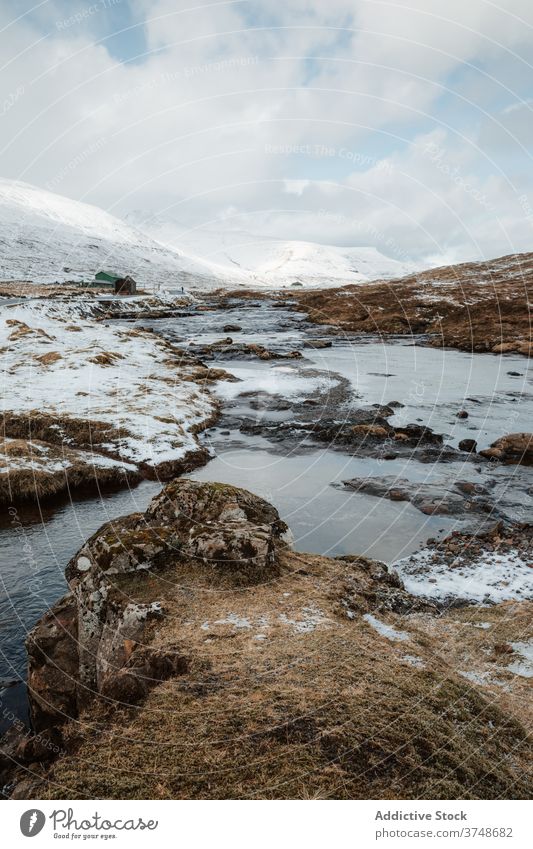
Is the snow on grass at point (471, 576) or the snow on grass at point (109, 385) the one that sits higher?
the snow on grass at point (109, 385)

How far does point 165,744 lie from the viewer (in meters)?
5.92

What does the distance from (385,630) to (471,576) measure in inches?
200

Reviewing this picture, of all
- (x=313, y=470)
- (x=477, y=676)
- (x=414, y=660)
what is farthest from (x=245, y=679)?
(x=313, y=470)

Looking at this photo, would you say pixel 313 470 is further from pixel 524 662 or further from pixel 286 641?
pixel 286 641

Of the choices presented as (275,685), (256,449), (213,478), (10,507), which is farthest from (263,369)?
(275,685)

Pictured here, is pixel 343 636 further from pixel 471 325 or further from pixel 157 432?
pixel 471 325

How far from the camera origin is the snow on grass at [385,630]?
8.81m

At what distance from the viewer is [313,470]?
73.7ft

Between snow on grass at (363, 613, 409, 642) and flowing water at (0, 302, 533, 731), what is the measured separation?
5038 mm

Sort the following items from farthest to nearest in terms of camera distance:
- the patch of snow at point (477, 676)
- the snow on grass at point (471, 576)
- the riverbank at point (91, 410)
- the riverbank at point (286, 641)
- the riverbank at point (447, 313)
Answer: the riverbank at point (447, 313), the riverbank at point (91, 410), the snow on grass at point (471, 576), the patch of snow at point (477, 676), the riverbank at point (286, 641)

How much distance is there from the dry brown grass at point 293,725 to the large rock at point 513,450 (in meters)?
16.9

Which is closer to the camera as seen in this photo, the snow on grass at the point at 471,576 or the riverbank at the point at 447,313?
the snow on grass at the point at 471,576

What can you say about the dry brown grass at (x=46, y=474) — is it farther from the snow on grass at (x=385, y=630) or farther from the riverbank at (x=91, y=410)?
the snow on grass at (x=385, y=630)
